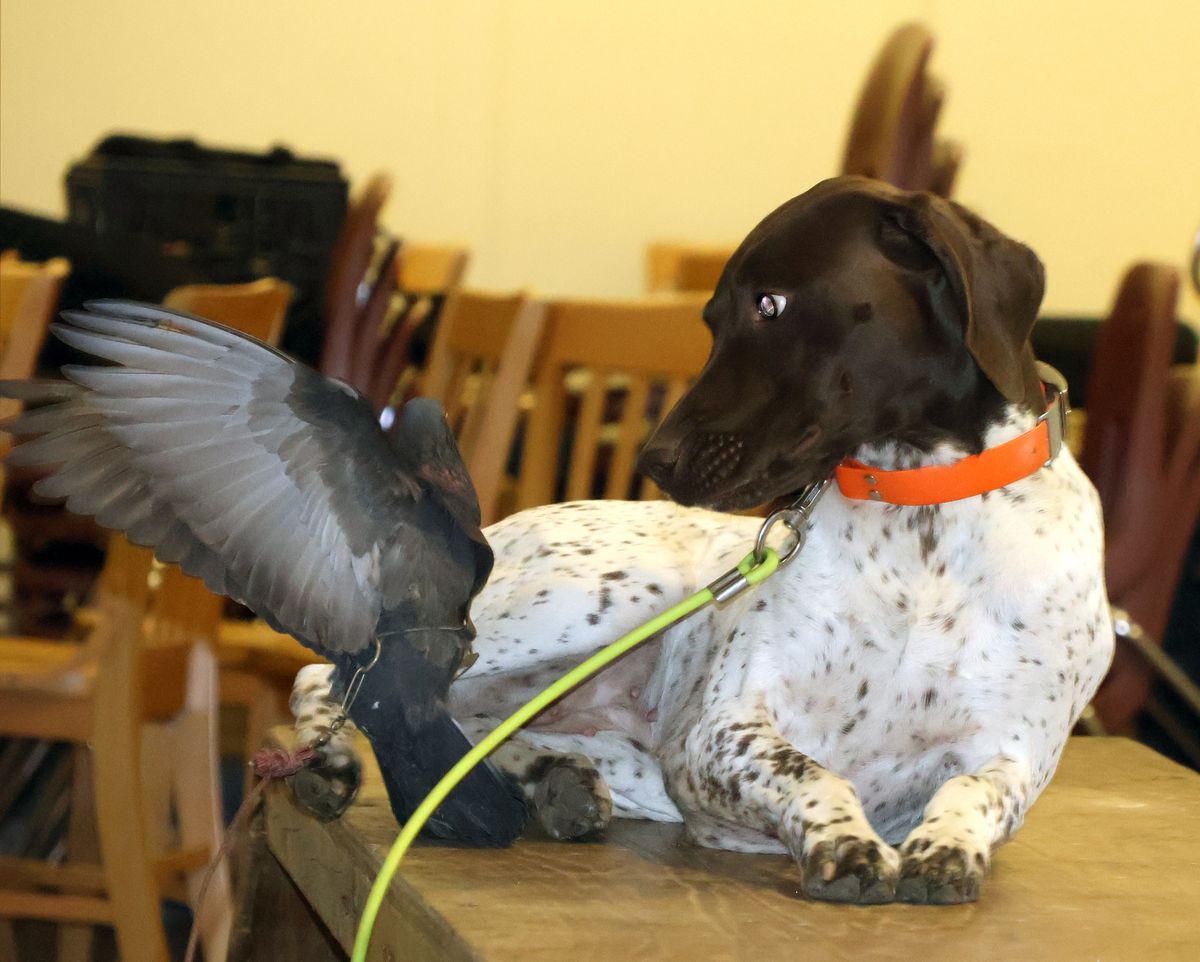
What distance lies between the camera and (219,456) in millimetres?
1045

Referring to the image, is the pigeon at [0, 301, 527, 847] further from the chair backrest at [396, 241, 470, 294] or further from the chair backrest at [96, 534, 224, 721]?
the chair backrest at [396, 241, 470, 294]

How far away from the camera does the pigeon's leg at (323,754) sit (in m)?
1.38

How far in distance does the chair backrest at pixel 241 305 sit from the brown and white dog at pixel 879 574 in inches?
41.8

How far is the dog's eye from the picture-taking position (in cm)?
126

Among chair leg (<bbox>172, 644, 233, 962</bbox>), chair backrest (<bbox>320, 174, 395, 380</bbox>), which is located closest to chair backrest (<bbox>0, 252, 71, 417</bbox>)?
chair leg (<bbox>172, 644, 233, 962</bbox>)

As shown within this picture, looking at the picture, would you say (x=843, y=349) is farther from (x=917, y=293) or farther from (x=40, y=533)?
(x=40, y=533)

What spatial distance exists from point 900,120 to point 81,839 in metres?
2.10

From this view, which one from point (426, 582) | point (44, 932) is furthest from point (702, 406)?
point (44, 932)

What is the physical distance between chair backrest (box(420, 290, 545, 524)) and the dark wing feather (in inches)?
46.3

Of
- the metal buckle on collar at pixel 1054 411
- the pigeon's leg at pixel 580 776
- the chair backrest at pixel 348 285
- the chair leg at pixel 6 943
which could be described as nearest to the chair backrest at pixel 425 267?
the chair backrest at pixel 348 285

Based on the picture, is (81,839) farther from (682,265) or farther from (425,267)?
(425,267)

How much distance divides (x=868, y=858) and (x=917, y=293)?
17.8 inches

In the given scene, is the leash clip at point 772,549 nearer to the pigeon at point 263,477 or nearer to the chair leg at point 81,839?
the pigeon at point 263,477

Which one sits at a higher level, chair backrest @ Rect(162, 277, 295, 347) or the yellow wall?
the yellow wall
